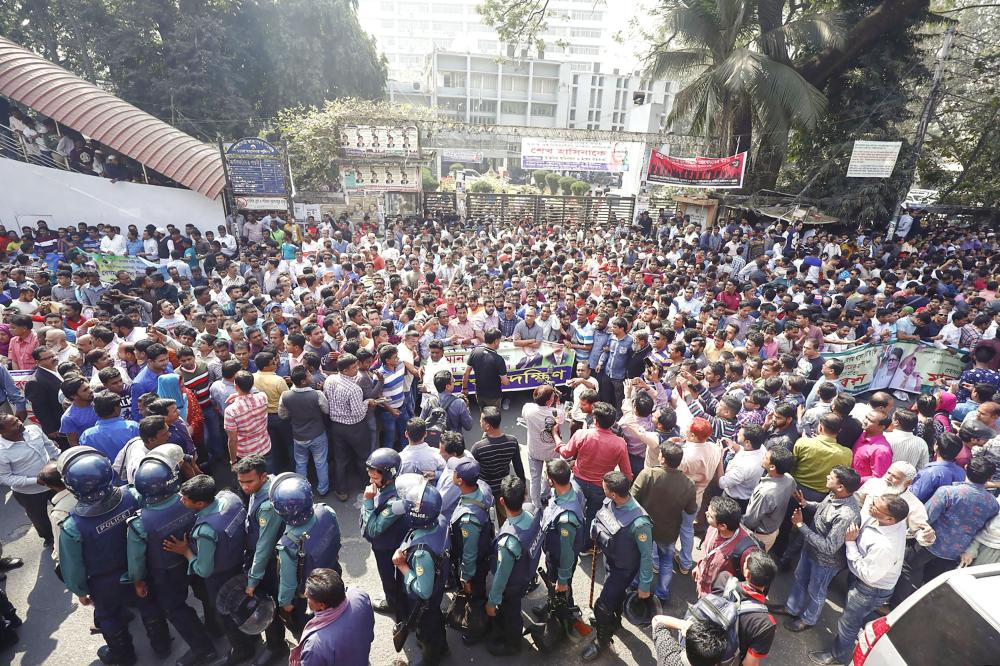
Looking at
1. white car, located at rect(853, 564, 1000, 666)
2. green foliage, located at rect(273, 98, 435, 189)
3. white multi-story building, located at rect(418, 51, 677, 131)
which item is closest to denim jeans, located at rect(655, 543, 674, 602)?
white car, located at rect(853, 564, 1000, 666)

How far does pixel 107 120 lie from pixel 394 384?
15.4 m

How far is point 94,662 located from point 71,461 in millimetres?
1781

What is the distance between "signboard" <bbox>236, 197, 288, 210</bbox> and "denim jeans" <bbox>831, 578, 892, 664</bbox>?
15607mm

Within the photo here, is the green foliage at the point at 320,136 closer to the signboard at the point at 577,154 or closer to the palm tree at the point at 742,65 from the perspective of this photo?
the signboard at the point at 577,154

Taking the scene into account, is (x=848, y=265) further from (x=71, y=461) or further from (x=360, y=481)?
(x=71, y=461)

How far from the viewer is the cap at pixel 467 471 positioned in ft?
10.9

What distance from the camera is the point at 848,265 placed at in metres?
13.3

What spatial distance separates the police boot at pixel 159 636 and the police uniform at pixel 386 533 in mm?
1651

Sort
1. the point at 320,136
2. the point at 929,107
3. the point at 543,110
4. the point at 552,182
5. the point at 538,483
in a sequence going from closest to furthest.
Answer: the point at 538,483 → the point at 929,107 → the point at 320,136 → the point at 552,182 → the point at 543,110

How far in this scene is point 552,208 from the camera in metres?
24.5

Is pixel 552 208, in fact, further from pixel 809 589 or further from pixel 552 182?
pixel 809 589

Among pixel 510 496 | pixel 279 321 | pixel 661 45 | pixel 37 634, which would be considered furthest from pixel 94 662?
pixel 661 45

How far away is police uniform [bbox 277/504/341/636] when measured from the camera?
313 centimetres

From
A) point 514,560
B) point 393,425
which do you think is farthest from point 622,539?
point 393,425
